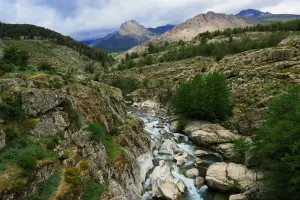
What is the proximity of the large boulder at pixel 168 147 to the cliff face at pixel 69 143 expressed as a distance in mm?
5449

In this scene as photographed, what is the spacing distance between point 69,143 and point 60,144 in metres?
1.11

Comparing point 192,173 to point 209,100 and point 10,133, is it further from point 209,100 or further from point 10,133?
point 209,100

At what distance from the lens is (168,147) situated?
4919 cm

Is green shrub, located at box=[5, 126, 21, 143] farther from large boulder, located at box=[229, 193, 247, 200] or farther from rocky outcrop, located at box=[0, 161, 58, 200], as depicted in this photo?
large boulder, located at box=[229, 193, 247, 200]

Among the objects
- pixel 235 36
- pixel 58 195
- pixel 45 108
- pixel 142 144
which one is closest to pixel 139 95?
pixel 142 144

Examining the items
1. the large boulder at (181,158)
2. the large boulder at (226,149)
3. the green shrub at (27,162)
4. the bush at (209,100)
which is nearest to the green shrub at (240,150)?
the large boulder at (226,149)

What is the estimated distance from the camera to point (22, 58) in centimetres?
4797

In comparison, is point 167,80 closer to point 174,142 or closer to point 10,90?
point 174,142

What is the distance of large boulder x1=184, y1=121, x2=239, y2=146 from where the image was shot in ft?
169

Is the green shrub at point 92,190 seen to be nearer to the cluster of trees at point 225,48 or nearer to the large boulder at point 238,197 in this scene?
the large boulder at point 238,197

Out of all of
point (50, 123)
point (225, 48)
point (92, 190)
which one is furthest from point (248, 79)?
point (92, 190)

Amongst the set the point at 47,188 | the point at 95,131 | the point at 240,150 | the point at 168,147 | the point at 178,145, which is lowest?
the point at 178,145

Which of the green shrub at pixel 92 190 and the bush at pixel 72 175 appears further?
the green shrub at pixel 92 190

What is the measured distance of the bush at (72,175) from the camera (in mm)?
25953
